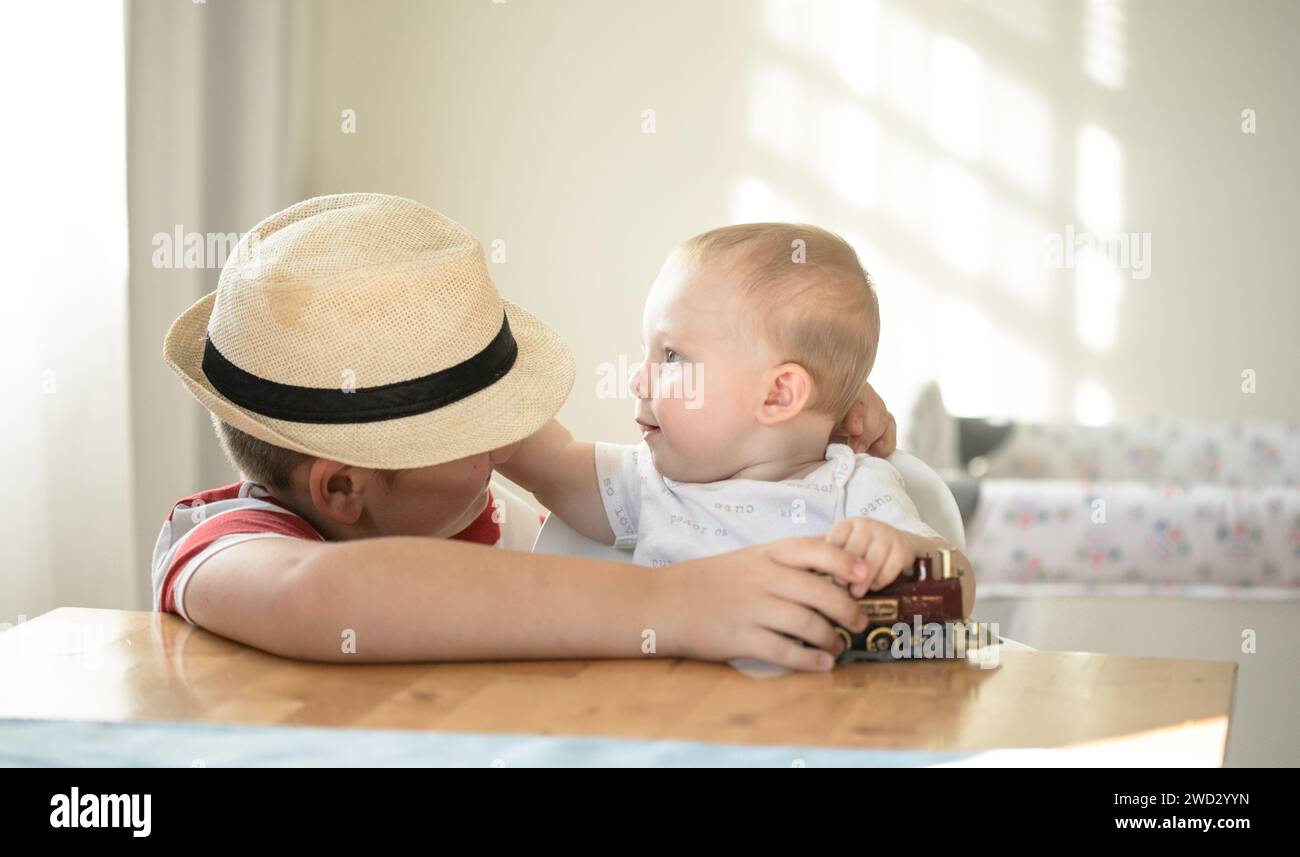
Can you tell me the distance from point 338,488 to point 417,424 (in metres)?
0.11

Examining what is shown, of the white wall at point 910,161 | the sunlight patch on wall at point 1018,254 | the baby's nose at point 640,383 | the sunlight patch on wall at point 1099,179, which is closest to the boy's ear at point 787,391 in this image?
the baby's nose at point 640,383

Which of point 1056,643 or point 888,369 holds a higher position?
point 888,369

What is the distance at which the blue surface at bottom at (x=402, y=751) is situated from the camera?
69 centimetres

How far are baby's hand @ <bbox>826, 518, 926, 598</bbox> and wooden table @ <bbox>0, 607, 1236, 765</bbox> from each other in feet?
0.20

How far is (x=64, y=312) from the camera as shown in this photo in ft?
10.3

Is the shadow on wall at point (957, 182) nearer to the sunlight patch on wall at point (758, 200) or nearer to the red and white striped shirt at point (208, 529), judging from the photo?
the sunlight patch on wall at point (758, 200)

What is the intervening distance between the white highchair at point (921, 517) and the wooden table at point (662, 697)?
0.34 m

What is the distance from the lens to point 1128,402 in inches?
198

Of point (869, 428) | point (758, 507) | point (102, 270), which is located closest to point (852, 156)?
A: point (102, 270)

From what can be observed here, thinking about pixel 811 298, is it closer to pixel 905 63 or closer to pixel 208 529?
pixel 208 529

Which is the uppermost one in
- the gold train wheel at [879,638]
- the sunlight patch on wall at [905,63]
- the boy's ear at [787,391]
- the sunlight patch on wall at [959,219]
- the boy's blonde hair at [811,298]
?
the sunlight patch on wall at [905,63]
